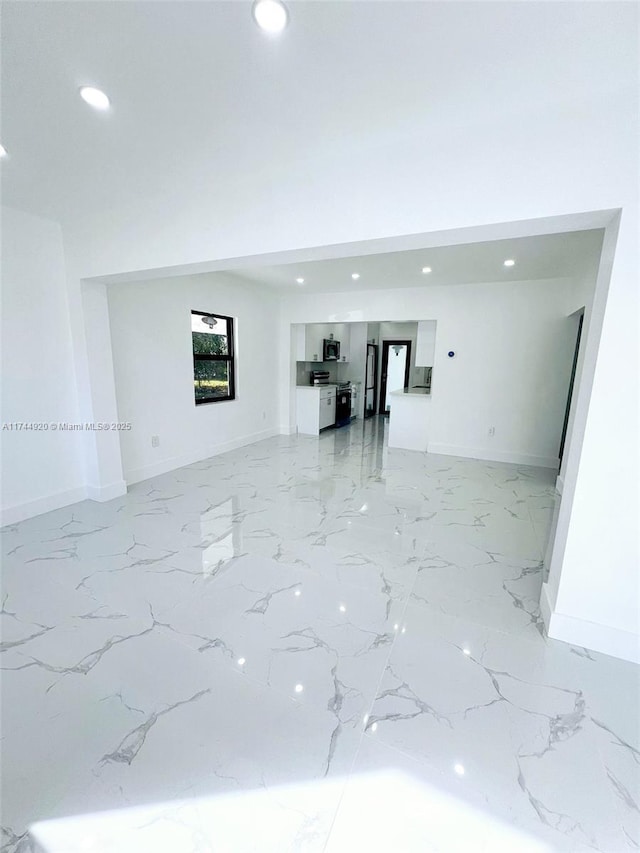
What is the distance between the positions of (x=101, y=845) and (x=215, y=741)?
15.1 inches

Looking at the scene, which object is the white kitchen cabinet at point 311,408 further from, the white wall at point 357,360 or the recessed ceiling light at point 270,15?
the recessed ceiling light at point 270,15

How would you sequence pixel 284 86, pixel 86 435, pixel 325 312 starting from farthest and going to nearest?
pixel 325 312 < pixel 86 435 < pixel 284 86

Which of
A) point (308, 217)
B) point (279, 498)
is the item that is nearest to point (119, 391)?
point (279, 498)

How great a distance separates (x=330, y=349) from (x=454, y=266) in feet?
11.0

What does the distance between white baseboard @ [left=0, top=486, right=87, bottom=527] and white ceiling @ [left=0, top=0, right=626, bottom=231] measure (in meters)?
2.58

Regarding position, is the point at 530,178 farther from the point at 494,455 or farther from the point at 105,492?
the point at 494,455

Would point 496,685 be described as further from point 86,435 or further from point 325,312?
point 325,312

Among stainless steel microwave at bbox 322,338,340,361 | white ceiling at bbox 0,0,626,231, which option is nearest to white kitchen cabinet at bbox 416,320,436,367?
stainless steel microwave at bbox 322,338,340,361

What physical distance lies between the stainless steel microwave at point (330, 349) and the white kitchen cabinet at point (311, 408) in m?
0.64

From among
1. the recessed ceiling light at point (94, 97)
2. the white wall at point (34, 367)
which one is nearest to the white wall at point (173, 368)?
the white wall at point (34, 367)

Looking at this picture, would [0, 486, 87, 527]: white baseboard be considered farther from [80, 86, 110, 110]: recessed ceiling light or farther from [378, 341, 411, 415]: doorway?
[378, 341, 411, 415]: doorway

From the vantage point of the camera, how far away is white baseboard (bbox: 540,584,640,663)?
5.75 feet

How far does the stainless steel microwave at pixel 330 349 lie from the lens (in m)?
6.93

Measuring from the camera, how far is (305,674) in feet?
5.30
